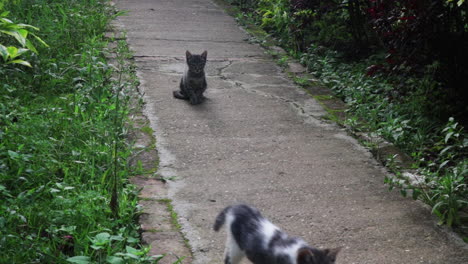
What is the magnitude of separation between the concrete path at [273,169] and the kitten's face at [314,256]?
0.71 m

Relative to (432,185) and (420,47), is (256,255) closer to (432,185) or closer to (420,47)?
A: (432,185)

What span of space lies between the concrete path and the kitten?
0.29 meters

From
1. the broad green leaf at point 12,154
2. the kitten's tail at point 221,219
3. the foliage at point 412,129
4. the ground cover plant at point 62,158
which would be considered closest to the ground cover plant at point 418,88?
the foliage at point 412,129

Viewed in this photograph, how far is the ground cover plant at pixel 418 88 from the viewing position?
4512 millimetres

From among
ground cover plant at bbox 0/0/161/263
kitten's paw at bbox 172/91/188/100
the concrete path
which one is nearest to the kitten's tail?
the concrete path

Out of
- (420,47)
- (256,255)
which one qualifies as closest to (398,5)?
(420,47)

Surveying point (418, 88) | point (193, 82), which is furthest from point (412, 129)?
point (193, 82)

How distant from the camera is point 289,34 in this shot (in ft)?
29.6

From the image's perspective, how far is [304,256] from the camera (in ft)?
9.43

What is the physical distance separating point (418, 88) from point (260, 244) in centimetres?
383

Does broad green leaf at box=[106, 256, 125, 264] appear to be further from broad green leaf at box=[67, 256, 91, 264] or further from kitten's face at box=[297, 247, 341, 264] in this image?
kitten's face at box=[297, 247, 341, 264]

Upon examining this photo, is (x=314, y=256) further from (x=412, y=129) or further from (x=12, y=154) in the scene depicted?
(x=412, y=129)

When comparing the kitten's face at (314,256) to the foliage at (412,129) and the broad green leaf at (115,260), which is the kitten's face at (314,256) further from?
the foliage at (412,129)

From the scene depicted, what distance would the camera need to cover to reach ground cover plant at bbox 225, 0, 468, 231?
4512 millimetres
